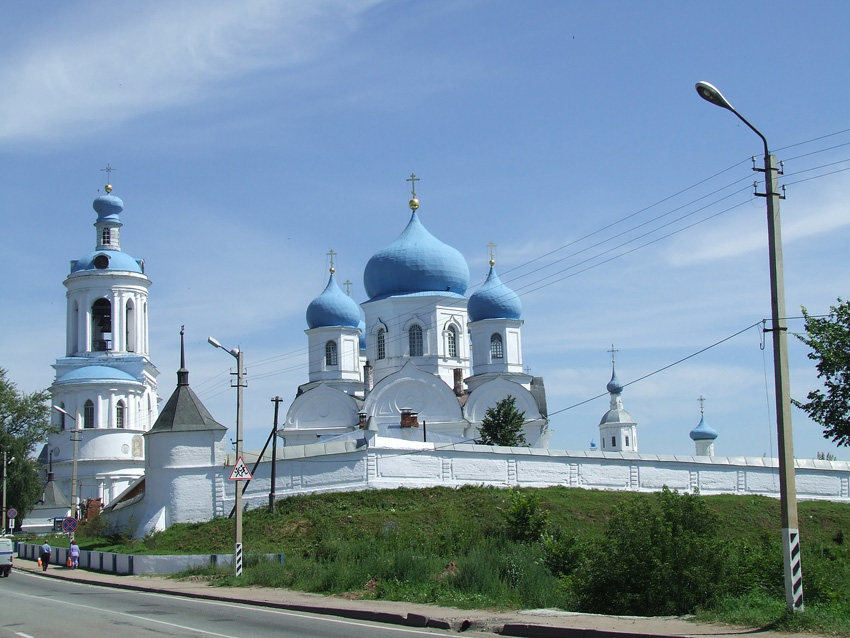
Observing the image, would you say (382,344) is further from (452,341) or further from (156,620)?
(156,620)

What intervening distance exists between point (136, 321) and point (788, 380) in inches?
1955

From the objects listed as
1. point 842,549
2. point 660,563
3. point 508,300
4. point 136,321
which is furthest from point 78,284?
point 660,563

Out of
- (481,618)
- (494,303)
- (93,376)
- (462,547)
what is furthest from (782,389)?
(93,376)

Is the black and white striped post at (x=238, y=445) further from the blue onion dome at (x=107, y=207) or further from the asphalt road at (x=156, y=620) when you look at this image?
the blue onion dome at (x=107, y=207)

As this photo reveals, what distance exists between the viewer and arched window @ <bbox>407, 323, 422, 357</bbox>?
5047 cm

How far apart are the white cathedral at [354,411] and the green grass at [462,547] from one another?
37.4 inches

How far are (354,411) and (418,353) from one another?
403cm

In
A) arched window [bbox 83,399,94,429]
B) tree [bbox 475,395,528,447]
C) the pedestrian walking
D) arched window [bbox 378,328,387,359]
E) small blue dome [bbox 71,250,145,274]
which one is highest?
small blue dome [bbox 71,250,145,274]

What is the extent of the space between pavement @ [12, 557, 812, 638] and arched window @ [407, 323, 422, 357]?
99.2 ft

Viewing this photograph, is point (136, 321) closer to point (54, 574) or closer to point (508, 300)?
point (508, 300)

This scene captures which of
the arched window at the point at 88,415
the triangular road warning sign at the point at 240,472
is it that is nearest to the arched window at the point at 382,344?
the arched window at the point at 88,415

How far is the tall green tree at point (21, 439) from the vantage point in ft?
157

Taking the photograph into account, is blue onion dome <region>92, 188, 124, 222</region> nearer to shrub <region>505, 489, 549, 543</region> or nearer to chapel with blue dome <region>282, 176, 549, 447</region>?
chapel with blue dome <region>282, 176, 549, 447</region>

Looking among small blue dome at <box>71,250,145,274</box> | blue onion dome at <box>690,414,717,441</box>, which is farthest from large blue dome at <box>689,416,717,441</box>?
small blue dome at <box>71,250,145,274</box>
